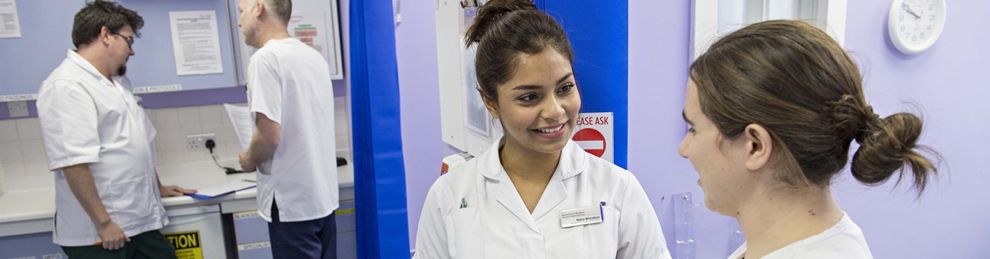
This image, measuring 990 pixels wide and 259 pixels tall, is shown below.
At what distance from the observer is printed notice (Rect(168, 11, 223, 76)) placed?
2.64 meters

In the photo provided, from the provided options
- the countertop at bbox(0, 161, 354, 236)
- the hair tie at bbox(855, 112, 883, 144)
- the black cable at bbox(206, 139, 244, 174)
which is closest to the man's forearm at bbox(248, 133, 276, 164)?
the countertop at bbox(0, 161, 354, 236)

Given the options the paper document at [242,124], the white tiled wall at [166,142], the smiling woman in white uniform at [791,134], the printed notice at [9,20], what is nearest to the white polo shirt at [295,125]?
the paper document at [242,124]

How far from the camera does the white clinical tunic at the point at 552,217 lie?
1.10m

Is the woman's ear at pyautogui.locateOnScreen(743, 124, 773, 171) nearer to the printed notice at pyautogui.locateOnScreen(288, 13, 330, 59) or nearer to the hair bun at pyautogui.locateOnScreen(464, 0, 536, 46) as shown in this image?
the hair bun at pyautogui.locateOnScreen(464, 0, 536, 46)

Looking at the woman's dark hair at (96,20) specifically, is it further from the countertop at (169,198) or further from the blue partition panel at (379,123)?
the blue partition panel at (379,123)

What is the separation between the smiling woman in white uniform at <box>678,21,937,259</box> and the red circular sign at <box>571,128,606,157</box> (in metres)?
0.46

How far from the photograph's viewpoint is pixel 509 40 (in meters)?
1.10

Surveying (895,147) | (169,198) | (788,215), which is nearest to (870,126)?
(895,147)

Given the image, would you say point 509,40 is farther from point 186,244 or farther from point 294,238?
point 186,244

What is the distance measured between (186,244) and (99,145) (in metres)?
0.63

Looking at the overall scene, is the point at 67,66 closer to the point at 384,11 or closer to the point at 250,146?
the point at 250,146

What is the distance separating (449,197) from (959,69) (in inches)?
94.7

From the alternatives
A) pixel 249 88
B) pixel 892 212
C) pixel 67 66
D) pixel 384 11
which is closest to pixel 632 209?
pixel 384 11

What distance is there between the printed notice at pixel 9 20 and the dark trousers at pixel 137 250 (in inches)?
35.9
